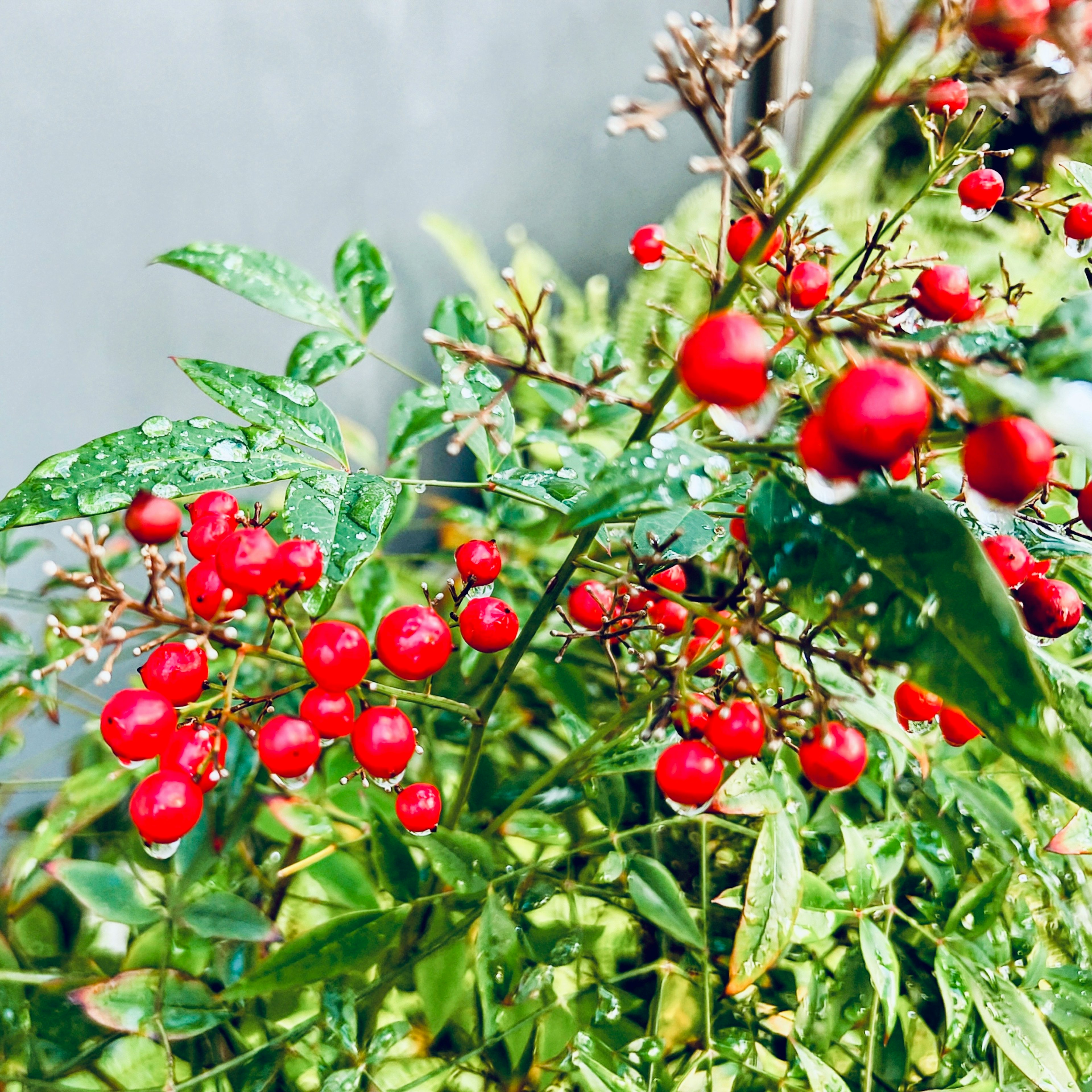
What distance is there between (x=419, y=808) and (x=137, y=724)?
19 cm

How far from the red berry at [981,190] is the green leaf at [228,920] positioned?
0.73 meters

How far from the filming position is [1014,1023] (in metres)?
0.56

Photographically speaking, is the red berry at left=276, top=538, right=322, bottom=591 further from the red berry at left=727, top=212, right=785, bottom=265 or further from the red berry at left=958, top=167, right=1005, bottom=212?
the red berry at left=958, top=167, right=1005, bottom=212

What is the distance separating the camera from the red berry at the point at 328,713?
474mm

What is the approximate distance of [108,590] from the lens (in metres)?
0.41

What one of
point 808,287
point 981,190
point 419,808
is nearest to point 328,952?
point 419,808

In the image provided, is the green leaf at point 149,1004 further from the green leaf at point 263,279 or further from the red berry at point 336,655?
the green leaf at point 263,279

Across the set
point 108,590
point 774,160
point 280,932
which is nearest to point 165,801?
point 108,590

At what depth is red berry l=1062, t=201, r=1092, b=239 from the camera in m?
0.54

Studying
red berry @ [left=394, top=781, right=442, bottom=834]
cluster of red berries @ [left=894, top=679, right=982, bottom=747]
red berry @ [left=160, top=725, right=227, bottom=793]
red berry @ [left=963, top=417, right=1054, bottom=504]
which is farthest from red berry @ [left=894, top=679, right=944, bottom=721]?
red berry @ [left=160, top=725, right=227, bottom=793]

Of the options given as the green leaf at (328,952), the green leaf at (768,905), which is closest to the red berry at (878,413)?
the green leaf at (768,905)

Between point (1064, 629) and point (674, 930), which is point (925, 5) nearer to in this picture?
point (1064, 629)

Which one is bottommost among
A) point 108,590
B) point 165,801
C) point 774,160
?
point 165,801

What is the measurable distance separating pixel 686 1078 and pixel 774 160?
68 cm
